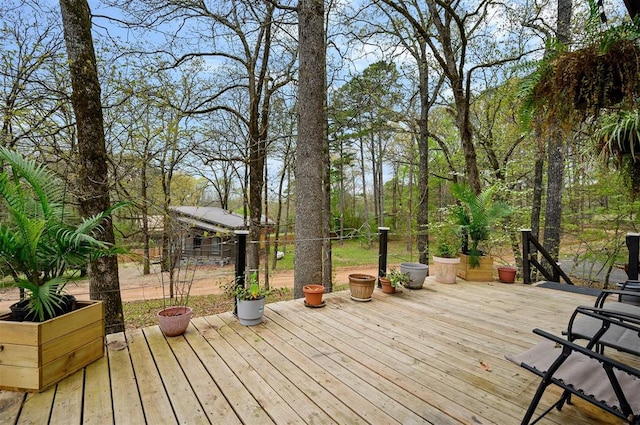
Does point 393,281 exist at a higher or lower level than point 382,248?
lower

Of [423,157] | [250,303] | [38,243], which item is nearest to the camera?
[38,243]

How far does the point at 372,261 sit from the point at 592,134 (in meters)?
12.0

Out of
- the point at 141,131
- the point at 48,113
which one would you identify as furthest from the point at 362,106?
the point at 48,113

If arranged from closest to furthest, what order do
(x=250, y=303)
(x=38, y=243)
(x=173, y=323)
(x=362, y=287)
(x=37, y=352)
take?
(x=37, y=352), (x=38, y=243), (x=173, y=323), (x=250, y=303), (x=362, y=287)

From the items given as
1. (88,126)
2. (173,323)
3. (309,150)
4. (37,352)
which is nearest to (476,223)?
(309,150)

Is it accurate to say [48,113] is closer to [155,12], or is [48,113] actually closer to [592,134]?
[155,12]

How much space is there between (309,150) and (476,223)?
96.7 inches

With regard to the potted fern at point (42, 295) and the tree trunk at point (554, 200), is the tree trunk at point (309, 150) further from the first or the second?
the tree trunk at point (554, 200)

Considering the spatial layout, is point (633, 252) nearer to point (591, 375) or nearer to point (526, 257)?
point (526, 257)

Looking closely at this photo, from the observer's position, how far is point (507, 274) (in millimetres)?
4234

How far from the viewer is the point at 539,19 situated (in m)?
5.51

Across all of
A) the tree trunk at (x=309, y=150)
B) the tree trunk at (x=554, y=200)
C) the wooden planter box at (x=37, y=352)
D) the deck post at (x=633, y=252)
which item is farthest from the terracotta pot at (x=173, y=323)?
the tree trunk at (x=554, y=200)

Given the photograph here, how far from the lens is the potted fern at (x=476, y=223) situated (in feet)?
13.3

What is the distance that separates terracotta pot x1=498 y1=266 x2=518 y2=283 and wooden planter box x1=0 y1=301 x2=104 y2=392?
187 inches
